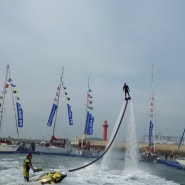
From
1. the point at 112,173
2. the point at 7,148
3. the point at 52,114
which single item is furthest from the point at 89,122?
the point at 112,173

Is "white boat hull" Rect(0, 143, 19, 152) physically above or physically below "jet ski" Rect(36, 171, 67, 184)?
above

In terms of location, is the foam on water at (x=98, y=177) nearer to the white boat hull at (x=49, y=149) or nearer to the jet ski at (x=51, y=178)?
the jet ski at (x=51, y=178)

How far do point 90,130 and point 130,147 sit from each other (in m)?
37.5

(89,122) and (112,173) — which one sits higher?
(89,122)

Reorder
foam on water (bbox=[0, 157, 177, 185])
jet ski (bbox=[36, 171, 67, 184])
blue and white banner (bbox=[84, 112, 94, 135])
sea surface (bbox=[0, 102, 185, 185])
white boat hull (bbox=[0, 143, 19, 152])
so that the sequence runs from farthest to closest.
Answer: blue and white banner (bbox=[84, 112, 94, 135])
white boat hull (bbox=[0, 143, 19, 152])
sea surface (bbox=[0, 102, 185, 185])
foam on water (bbox=[0, 157, 177, 185])
jet ski (bbox=[36, 171, 67, 184])

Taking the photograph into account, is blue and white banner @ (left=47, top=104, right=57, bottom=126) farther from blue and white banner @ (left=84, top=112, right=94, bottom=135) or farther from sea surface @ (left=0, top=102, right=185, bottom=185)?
sea surface @ (left=0, top=102, right=185, bottom=185)

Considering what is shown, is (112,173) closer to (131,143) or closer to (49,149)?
(131,143)

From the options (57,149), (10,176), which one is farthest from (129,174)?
(57,149)

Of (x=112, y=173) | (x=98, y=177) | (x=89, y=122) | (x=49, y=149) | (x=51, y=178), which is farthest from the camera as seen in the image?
(x=89, y=122)

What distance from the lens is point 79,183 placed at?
89.3ft

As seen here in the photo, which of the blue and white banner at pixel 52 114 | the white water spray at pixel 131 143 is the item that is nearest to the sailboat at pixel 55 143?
the blue and white banner at pixel 52 114

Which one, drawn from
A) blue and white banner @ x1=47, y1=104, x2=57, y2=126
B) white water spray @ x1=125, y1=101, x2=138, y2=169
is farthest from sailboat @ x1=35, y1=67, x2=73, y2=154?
white water spray @ x1=125, y1=101, x2=138, y2=169

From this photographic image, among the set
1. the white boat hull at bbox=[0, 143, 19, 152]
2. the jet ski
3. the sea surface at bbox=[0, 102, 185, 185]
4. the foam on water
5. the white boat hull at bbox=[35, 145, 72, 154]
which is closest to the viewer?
the jet ski

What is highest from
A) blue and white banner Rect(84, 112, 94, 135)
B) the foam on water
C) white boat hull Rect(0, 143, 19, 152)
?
blue and white banner Rect(84, 112, 94, 135)
